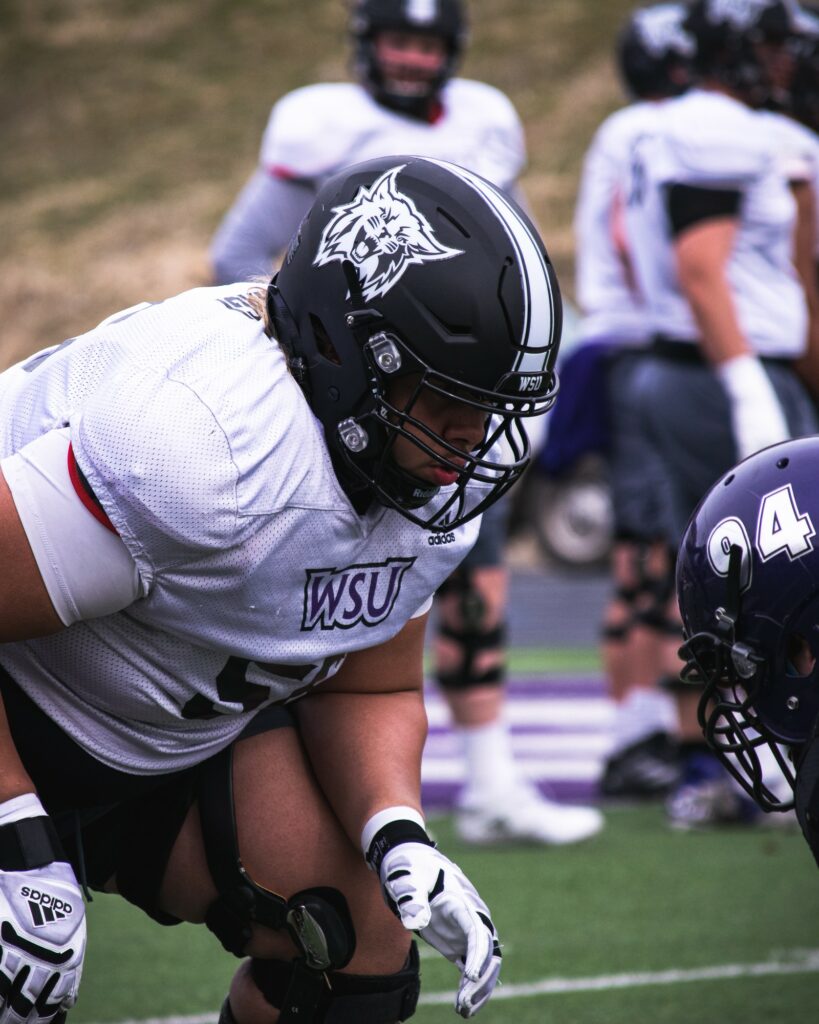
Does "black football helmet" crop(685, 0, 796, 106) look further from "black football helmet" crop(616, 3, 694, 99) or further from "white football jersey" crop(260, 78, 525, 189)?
"black football helmet" crop(616, 3, 694, 99)

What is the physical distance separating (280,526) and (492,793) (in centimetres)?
231

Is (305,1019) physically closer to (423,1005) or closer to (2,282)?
(423,1005)

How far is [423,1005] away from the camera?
3182 mm

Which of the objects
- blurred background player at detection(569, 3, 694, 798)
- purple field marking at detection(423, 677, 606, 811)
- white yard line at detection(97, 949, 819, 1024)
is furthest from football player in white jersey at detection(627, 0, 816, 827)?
white yard line at detection(97, 949, 819, 1024)

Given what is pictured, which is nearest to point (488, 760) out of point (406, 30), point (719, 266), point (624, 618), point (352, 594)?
point (624, 618)

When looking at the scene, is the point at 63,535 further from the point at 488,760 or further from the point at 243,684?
the point at 488,760

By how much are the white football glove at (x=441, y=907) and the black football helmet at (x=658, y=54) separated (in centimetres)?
383

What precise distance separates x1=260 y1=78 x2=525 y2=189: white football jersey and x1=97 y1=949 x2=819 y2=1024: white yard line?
6.66 ft

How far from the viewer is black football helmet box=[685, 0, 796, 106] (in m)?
4.40

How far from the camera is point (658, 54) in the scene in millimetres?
5539

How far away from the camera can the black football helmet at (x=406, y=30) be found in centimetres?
446

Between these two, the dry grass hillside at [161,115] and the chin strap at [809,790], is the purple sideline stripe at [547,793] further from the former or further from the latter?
the dry grass hillside at [161,115]

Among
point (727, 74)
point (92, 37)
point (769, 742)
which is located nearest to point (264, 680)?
point (769, 742)

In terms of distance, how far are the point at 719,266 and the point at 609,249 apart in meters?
1.16
